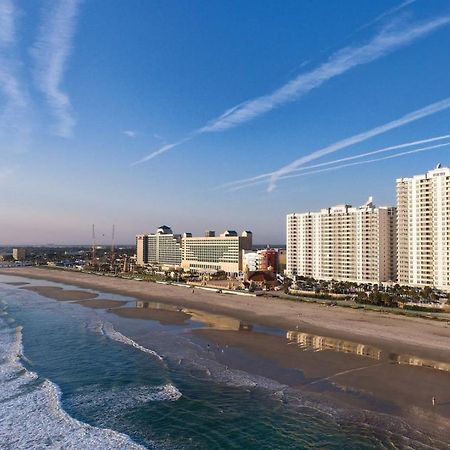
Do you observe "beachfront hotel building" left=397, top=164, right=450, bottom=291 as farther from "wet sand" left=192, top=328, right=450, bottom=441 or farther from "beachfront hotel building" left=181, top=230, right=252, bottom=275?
"beachfront hotel building" left=181, top=230, right=252, bottom=275

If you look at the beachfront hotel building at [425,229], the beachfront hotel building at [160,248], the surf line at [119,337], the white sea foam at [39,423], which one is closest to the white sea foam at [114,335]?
the surf line at [119,337]

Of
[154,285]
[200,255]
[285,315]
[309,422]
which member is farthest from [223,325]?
[200,255]

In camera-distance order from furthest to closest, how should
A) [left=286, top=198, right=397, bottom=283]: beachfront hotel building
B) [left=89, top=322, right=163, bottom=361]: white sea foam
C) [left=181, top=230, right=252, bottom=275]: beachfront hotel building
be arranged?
[left=181, top=230, right=252, bottom=275]: beachfront hotel building
[left=286, top=198, right=397, bottom=283]: beachfront hotel building
[left=89, top=322, right=163, bottom=361]: white sea foam

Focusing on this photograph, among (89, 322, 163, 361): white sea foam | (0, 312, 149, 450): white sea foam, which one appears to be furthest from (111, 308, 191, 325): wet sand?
(0, 312, 149, 450): white sea foam

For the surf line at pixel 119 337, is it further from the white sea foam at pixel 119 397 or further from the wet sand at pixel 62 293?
the wet sand at pixel 62 293

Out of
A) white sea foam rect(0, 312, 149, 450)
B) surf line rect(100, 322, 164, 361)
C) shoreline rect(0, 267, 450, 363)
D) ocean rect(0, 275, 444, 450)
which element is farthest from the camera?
shoreline rect(0, 267, 450, 363)

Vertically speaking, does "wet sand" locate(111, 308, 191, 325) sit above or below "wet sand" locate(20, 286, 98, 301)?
below

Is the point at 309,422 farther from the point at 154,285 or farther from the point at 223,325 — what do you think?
the point at 154,285
